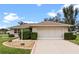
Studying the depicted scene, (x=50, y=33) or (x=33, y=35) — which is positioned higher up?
(x=50, y=33)

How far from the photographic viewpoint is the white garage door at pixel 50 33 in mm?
29984

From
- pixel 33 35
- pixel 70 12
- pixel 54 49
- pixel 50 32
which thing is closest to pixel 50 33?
Answer: pixel 50 32

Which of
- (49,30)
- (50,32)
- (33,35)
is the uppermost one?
(49,30)

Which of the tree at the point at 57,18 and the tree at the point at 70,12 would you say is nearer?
the tree at the point at 70,12

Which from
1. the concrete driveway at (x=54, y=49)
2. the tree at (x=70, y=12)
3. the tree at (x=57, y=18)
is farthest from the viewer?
the tree at (x=57, y=18)

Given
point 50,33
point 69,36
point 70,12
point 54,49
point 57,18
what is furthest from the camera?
point 57,18

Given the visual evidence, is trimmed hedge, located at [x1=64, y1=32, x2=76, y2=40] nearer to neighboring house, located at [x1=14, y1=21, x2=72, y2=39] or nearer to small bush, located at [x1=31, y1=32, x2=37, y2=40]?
neighboring house, located at [x1=14, y1=21, x2=72, y2=39]

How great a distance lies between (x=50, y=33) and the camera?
30.1m

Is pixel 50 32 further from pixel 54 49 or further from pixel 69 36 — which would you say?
pixel 54 49

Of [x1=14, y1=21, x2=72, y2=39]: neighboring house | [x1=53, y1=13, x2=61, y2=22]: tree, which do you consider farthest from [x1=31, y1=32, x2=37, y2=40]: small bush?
[x1=53, y1=13, x2=61, y2=22]: tree

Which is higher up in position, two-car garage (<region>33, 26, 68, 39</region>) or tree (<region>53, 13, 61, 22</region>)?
tree (<region>53, 13, 61, 22</region>)

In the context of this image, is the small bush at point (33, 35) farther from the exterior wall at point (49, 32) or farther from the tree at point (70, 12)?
the tree at point (70, 12)

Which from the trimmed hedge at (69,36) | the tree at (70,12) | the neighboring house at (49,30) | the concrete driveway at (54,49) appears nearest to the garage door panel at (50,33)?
the neighboring house at (49,30)

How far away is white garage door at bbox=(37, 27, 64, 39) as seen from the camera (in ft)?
98.4
